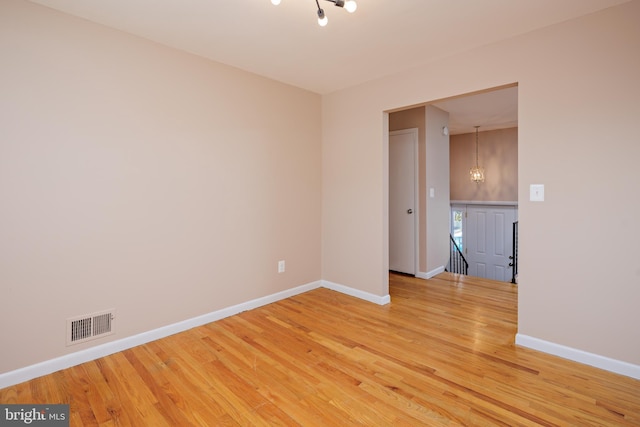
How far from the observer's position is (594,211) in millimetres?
2307

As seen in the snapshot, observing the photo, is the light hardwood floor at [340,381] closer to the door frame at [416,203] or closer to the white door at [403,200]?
the door frame at [416,203]

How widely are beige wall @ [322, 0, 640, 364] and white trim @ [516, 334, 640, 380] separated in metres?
0.04

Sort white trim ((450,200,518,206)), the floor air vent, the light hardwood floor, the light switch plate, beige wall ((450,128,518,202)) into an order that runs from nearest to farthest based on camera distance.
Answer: the light hardwood floor, the floor air vent, the light switch plate, white trim ((450,200,518,206)), beige wall ((450,128,518,202))

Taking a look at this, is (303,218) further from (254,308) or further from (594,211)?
(594,211)

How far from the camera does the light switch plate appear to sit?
8.23ft

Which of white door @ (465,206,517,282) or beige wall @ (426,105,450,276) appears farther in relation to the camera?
white door @ (465,206,517,282)

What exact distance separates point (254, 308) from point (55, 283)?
1.74 m

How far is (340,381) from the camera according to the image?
2.14 m

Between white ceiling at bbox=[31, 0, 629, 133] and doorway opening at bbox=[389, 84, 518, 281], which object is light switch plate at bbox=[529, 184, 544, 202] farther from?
white ceiling at bbox=[31, 0, 629, 133]

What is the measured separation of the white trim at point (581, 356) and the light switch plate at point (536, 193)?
3.60ft

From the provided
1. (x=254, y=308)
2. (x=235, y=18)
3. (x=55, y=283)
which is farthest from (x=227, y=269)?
(x=235, y=18)

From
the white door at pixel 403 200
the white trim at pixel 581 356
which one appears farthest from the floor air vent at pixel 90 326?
the white door at pixel 403 200

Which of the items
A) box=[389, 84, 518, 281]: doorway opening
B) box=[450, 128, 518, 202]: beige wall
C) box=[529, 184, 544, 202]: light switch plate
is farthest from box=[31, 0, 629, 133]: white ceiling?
box=[450, 128, 518, 202]: beige wall

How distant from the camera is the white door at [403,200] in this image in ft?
15.2
